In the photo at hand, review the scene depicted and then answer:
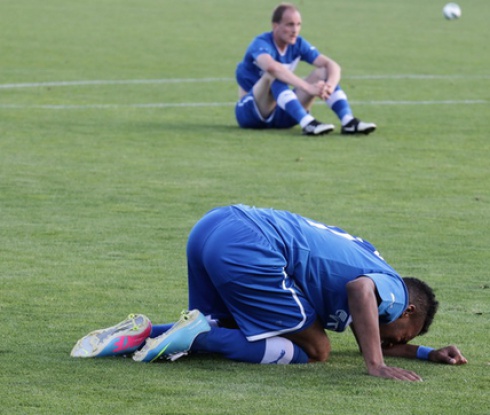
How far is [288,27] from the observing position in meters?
13.1

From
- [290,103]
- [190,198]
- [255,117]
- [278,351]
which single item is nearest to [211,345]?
[278,351]

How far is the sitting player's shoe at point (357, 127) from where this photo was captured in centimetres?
1337

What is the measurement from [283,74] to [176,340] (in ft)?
25.3

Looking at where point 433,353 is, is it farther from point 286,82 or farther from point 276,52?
point 276,52

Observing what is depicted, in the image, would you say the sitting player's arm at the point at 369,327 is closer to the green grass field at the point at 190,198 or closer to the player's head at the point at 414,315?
the green grass field at the point at 190,198

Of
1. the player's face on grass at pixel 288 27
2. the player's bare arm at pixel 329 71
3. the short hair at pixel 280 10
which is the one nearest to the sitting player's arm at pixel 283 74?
the player's bare arm at pixel 329 71

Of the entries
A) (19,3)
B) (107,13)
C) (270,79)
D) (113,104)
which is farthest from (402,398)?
(19,3)

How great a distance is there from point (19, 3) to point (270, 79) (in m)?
20.5

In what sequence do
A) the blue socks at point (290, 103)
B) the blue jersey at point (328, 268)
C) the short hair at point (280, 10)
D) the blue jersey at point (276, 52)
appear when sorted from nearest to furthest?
1. the blue jersey at point (328, 268)
2. the short hair at point (280, 10)
3. the blue socks at point (290, 103)
4. the blue jersey at point (276, 52)

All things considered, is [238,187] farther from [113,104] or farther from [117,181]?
[113,104]

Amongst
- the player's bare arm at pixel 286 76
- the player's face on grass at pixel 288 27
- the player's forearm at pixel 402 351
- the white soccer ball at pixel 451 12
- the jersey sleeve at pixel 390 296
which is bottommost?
the white soccer ball at pixel 451 12

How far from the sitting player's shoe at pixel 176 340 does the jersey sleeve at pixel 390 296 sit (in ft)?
2.53

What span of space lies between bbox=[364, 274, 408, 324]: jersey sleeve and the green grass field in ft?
0.92

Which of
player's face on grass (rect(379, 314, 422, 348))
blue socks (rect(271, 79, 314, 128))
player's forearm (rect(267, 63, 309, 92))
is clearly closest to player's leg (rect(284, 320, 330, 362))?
player's face on grass (rect(379, 314, 422, 348))
